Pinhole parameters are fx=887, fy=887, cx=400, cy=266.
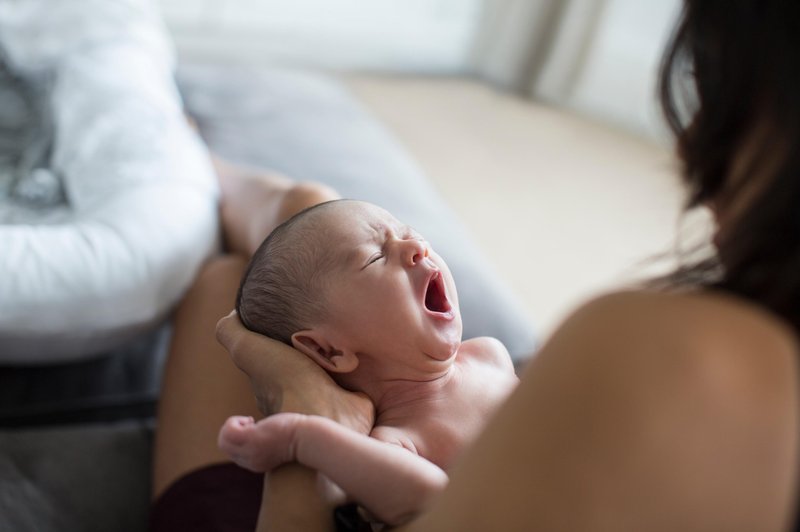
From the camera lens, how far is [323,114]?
2207 mm

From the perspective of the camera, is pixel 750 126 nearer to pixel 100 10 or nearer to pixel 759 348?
pixel 759 348

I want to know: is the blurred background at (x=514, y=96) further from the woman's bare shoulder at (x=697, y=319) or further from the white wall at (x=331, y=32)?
the woman's bare shoulder at (x=697, y=319)

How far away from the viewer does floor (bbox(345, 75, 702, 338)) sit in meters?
2.59

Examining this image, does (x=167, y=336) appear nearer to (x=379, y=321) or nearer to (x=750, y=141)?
(x=379, y=321)

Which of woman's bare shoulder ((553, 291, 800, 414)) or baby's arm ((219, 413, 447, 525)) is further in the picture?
baby's arm ((219, 413, 447, 525))

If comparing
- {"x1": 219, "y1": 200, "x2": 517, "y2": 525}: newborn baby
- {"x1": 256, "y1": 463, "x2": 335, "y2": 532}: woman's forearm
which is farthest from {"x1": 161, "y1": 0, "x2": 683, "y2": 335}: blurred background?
{"x1": 256, "y1": 463, "x2": 335, "y2": 532}: woman's forearm

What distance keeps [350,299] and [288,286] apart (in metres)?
0.08

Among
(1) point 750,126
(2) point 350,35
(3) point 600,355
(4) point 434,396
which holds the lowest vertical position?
(2) point 350,35

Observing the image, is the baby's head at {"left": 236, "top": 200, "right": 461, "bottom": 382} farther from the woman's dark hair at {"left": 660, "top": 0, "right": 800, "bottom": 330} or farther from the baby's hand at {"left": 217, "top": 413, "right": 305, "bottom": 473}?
the woman's dark hair at {"left": 660, "top": 0, "right": 800, "bottom": 330}

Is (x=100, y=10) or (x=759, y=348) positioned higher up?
(x=759, y=348)

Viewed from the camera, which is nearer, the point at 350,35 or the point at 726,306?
the point at 726,306

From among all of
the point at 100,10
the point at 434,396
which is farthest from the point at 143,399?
the point at 100,10

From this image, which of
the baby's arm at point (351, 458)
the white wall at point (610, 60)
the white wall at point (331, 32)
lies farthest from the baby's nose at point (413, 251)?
the white wall at point (610, 60)

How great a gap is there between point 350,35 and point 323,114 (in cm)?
127
